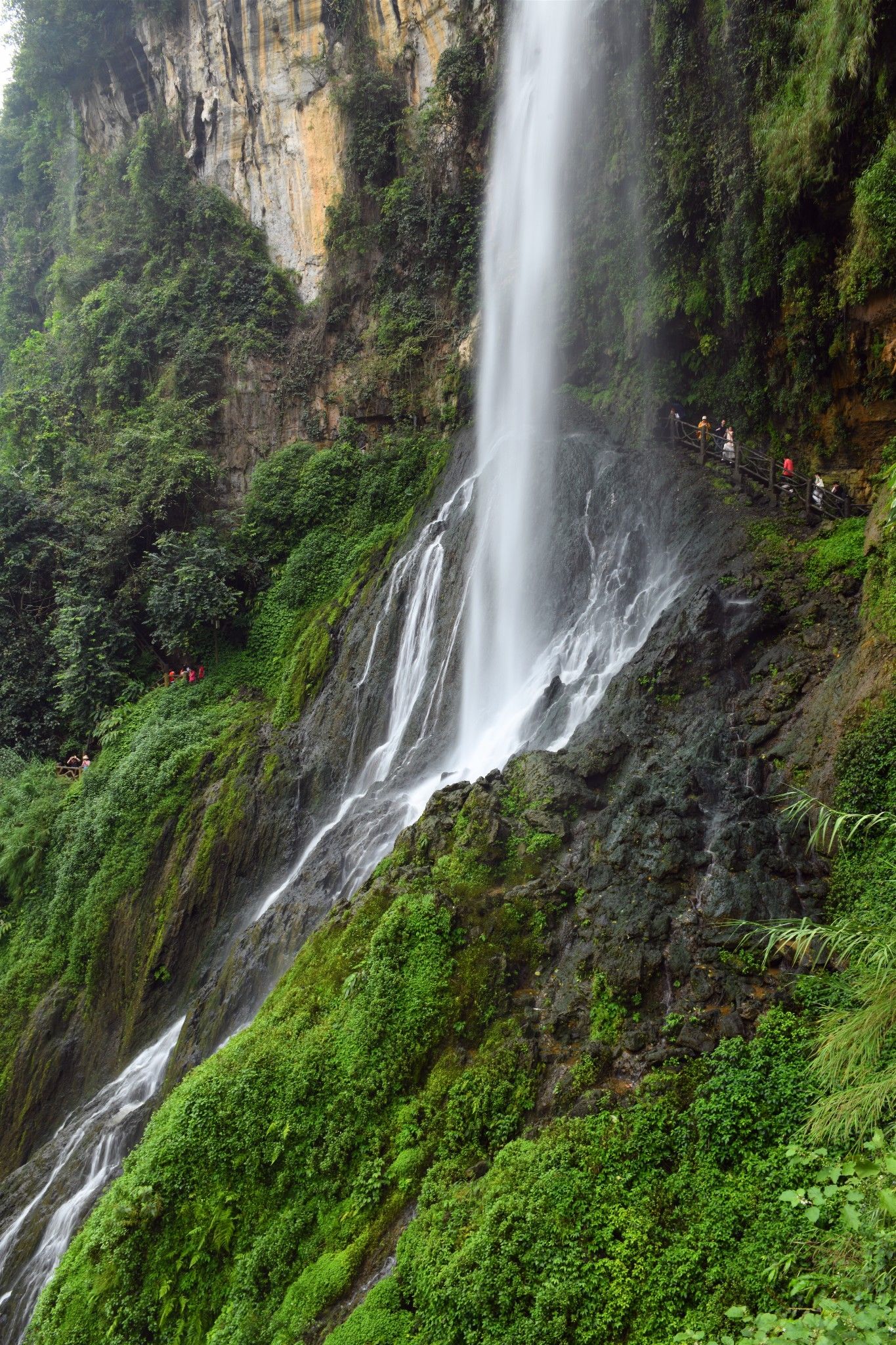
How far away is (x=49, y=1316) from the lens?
21.6 feet

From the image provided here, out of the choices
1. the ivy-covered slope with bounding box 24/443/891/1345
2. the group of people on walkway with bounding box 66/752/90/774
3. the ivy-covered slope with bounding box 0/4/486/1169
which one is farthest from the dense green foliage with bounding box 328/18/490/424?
the ivy-covered slope with bounding box 24/443/891/1345

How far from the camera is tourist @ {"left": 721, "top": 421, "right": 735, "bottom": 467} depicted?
12.7 meters

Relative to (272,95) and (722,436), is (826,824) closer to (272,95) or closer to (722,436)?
(722,436)

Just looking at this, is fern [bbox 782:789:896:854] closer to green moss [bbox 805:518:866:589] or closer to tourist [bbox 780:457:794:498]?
green moss [bbox 805:518:866:589]

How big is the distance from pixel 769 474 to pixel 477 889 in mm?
7964

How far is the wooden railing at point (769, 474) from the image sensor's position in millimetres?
10789

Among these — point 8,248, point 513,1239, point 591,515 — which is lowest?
point 513,1239

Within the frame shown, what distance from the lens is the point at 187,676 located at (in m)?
16.8

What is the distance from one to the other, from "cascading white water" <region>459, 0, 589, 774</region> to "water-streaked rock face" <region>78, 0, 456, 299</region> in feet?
16.9

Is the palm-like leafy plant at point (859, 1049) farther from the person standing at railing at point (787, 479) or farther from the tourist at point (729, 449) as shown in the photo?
the tourist at point (729, 449)

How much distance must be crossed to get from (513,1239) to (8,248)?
44.2 m

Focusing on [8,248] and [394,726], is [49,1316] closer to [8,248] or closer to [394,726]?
[394,726]

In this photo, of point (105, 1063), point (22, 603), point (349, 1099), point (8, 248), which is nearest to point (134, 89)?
point (8, 248)

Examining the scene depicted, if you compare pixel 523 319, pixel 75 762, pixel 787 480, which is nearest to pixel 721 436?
pixel 787 480
